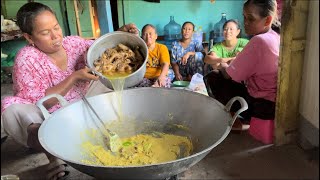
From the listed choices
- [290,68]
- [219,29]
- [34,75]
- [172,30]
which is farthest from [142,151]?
[219,29]

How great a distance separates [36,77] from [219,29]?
2.90 m

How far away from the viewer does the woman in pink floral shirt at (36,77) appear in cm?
192

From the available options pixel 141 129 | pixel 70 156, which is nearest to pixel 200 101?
pixel 141 129

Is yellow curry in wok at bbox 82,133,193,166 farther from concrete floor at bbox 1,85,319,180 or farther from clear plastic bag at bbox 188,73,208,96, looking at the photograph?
clear plastic bag at bbox 188,73,208,96

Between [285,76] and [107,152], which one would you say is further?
[107,152]

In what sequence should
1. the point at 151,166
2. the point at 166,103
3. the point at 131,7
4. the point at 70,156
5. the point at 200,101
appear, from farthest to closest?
1. the point at 131,7
2. the point at 166,103
3. the point at 200,101
4. the point at 70,156
5. the point at 151,166

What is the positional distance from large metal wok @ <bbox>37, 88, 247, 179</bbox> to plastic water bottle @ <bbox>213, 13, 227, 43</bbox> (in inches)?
99.4

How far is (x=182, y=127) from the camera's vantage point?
80.9 inches

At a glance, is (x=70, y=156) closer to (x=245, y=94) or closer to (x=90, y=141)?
(x=90, y=141)

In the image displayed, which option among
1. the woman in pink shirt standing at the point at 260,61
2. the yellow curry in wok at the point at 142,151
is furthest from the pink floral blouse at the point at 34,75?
the woman in pink shirt standing at the point at 260,61

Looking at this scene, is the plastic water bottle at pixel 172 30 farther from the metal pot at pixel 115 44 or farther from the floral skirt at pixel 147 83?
the metal pot at pixel 115 44

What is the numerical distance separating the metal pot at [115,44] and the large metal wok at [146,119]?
83mm

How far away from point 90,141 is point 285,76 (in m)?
1.24

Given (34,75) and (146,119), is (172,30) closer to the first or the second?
(146,119)
